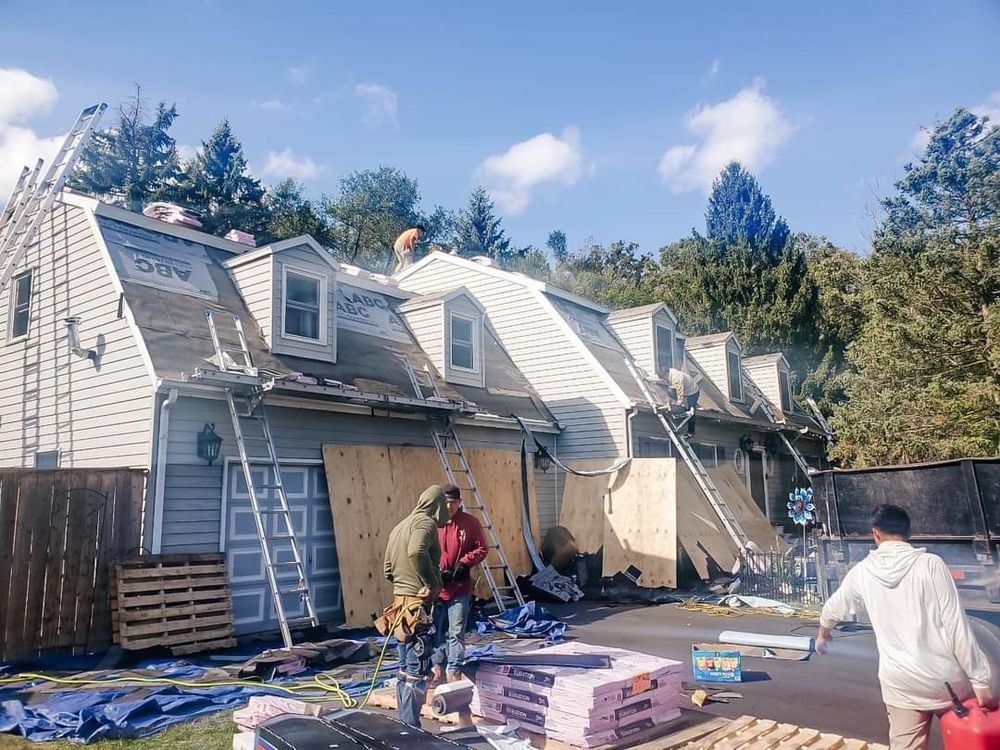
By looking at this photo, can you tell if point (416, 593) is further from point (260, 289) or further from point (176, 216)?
point (176, 216)

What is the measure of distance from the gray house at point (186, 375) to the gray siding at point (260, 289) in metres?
0.03

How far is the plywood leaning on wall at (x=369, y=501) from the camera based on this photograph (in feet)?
36.1

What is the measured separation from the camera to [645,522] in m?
14.3

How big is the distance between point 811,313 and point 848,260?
538cm

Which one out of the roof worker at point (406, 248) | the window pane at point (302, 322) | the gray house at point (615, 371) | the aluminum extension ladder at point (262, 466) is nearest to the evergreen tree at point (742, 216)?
the gray house at point (615, 371)

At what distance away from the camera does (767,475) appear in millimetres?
22297

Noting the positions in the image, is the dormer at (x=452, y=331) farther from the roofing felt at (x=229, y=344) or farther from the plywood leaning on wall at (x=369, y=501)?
the plywood leaning on wall at (x=369, y=501)

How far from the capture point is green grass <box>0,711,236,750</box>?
572cm

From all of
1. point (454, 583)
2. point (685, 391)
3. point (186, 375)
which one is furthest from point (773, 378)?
point (454, 583)

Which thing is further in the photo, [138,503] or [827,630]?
[138,503]

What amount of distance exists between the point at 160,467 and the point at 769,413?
18497 mm

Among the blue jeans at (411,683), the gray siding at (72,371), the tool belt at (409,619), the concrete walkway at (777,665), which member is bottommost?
the concrete walkway at (777,665)

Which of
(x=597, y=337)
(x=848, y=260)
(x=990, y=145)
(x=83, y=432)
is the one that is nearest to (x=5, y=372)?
(x=83, y=432)

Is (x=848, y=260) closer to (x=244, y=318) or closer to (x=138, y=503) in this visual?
(x=244, y=318)
